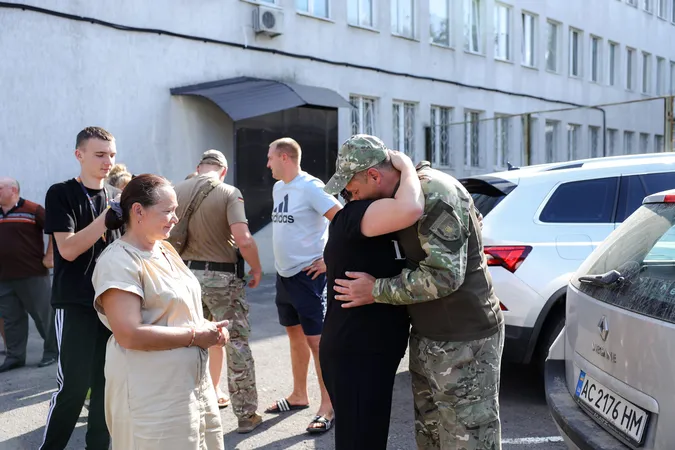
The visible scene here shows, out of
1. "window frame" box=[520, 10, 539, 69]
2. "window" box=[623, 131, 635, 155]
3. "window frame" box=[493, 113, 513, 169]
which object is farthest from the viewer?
"window" box=[623, 131, 635, 155]

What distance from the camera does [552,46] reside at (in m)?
23.0

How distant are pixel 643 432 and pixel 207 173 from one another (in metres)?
3.51

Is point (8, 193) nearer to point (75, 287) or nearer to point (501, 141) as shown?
point (75, 287)

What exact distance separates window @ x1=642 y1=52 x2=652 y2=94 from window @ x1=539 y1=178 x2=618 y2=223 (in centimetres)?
2581

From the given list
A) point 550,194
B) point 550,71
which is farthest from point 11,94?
point 550,71

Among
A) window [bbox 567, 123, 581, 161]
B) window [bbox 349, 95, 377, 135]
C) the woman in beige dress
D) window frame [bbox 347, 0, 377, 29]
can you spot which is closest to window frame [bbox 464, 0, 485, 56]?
window frame [bbox 347, 0, 377, 29]

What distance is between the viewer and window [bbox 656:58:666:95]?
29547 mm

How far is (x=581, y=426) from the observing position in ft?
9.91

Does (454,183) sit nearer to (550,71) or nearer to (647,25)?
(550,71)

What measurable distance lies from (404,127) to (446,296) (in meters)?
14.7

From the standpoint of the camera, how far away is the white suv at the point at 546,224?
504 centimetres

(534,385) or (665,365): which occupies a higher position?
(665,365)

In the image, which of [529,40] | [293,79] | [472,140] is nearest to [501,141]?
[472,140]

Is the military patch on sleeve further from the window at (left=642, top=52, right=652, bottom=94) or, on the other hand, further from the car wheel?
the window at (left=642, top=52, right=652, bottom=94)
